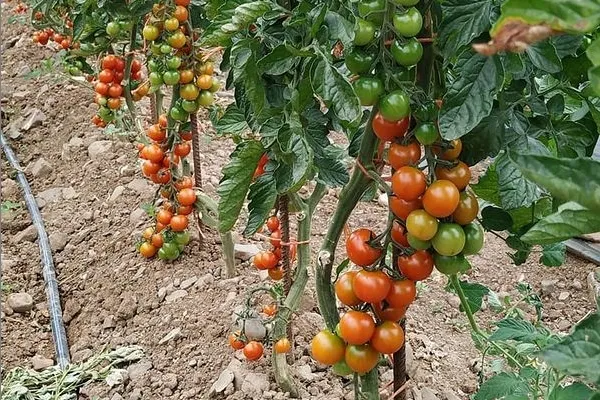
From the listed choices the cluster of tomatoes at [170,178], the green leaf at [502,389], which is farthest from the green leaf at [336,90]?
the cluster of tomatoes at [170,178]

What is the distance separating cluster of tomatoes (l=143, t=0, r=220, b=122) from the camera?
225cm

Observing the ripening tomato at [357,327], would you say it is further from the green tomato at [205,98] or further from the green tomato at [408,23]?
the green tomato at [205,98]

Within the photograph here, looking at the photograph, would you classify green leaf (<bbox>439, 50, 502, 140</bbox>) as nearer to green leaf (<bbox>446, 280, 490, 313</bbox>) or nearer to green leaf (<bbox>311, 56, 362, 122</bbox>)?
green leaf (<bbox>311, 56, 362, 122</bbox>)

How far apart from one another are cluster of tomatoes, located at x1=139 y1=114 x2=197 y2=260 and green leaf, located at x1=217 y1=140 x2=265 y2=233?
1218 mm

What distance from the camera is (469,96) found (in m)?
0.93

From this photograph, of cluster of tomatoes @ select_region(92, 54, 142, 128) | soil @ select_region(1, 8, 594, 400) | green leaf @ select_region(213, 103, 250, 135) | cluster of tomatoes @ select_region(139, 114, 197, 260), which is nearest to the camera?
green leaf @ select_region(213, 103, 250, 135)

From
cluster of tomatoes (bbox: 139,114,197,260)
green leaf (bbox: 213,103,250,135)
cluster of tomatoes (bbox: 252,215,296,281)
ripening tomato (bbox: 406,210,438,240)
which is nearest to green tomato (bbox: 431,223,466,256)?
ripening tomato (bbox: 406,210,438,240)

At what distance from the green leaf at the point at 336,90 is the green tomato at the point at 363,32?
5cm

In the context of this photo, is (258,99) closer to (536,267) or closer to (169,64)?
(169,64)

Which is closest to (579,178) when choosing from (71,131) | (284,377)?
(284,377)

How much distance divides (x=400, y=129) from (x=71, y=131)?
3292mm

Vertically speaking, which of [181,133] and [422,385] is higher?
[181,133]

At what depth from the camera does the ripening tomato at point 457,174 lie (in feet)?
3.32

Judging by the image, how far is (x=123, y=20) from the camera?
257 cm
